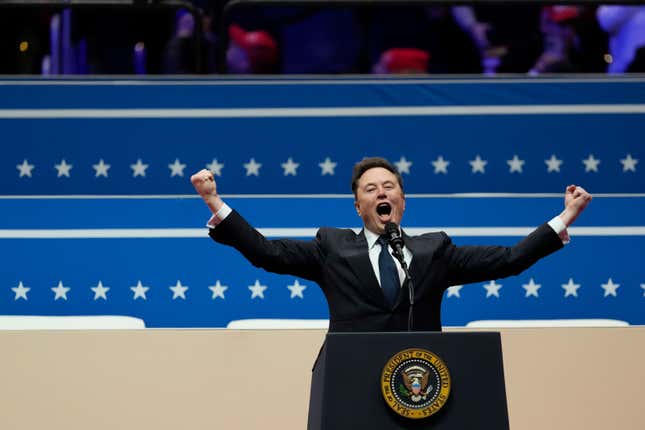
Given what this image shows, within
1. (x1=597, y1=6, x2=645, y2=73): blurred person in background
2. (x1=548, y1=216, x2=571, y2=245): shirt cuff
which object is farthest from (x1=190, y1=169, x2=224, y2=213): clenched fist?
(x1=597, y1=6, x2=645, y2=73): blurred person in background

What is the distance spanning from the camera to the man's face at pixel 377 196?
2.61m

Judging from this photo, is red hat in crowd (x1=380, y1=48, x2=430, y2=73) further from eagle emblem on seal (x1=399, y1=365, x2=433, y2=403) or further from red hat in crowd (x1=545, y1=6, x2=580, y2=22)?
eagle emblem on seal (x1=399, y1=365, x2=433, y2=403)

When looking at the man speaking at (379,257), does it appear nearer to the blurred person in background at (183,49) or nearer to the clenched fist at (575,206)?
the clenched fist at (575,206)

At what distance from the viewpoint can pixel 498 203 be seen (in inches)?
155

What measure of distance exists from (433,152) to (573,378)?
50.4 inches

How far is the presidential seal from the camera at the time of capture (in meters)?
2.12

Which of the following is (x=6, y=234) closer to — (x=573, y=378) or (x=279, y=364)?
(x=279, y=364)

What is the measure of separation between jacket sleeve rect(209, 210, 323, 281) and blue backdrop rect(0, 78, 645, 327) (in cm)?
117

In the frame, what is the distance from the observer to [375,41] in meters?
5.24

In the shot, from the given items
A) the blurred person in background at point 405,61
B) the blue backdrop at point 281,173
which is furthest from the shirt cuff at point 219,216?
the blurred person in background at point 405,61

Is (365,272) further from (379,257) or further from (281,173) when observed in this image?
(281,173)

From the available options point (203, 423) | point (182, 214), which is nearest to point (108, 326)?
point (203, 423)

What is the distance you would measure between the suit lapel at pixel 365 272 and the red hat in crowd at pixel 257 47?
2.60 meters

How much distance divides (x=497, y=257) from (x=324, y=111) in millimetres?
1703
